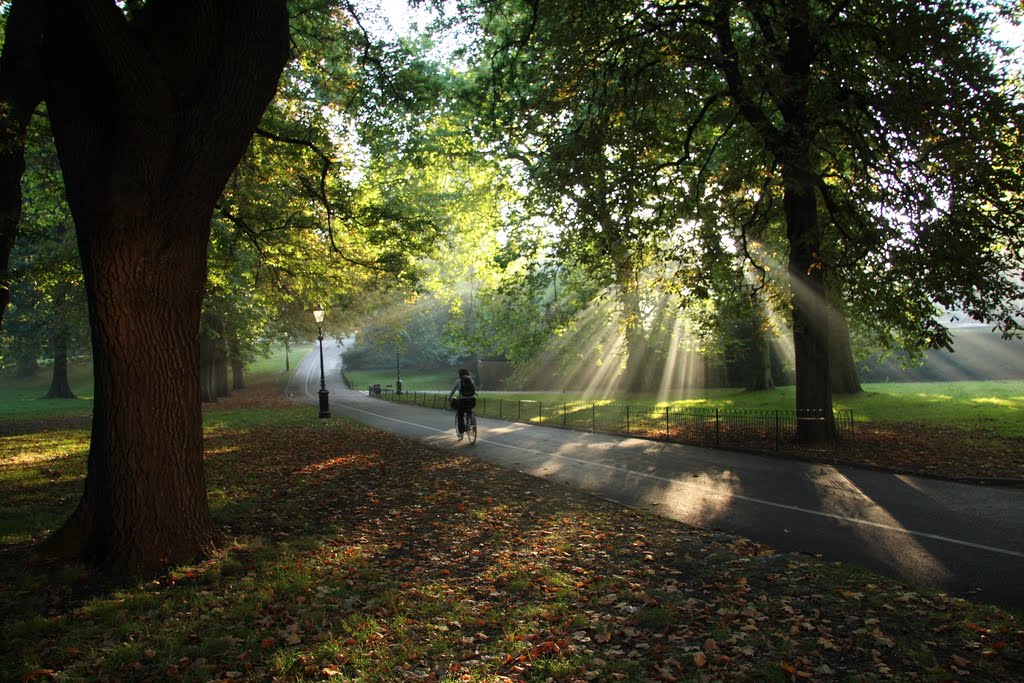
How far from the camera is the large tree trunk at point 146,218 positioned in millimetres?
5531

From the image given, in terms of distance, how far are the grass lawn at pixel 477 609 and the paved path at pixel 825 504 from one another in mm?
623

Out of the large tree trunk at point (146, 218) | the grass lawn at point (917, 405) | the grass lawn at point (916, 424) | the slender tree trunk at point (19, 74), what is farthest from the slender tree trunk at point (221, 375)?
the large tree trunk at point (146, 218)

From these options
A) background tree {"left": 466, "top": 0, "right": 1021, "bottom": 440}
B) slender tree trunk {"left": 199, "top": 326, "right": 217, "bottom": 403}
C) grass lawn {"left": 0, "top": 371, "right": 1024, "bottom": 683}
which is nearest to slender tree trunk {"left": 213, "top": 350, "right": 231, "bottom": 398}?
slender tree trunk {"left": 199, "top": 326, "right": 217, "bottom": 403}

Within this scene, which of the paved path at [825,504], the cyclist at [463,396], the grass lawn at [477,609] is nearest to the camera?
the grass lawn at [477,609]

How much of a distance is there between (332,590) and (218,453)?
929 centimetres

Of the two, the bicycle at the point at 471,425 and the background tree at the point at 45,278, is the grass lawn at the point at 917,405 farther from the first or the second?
the background tree at the point at 45,278

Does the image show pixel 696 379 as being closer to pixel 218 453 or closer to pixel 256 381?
pixel 218 453

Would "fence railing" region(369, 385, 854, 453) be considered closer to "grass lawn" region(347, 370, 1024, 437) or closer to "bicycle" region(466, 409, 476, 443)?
"grass lawn" region(347, 370, 1024, 437)

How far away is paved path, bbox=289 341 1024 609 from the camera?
6.13 meters

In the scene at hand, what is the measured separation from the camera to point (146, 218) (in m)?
5.66

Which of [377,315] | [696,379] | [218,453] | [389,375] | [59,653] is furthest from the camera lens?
[389,375]

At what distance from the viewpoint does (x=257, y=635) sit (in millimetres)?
4527

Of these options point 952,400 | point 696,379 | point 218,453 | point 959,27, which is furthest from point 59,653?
point 696,379

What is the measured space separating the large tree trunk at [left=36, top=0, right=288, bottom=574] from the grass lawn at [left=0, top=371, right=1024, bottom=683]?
1.87 ft
